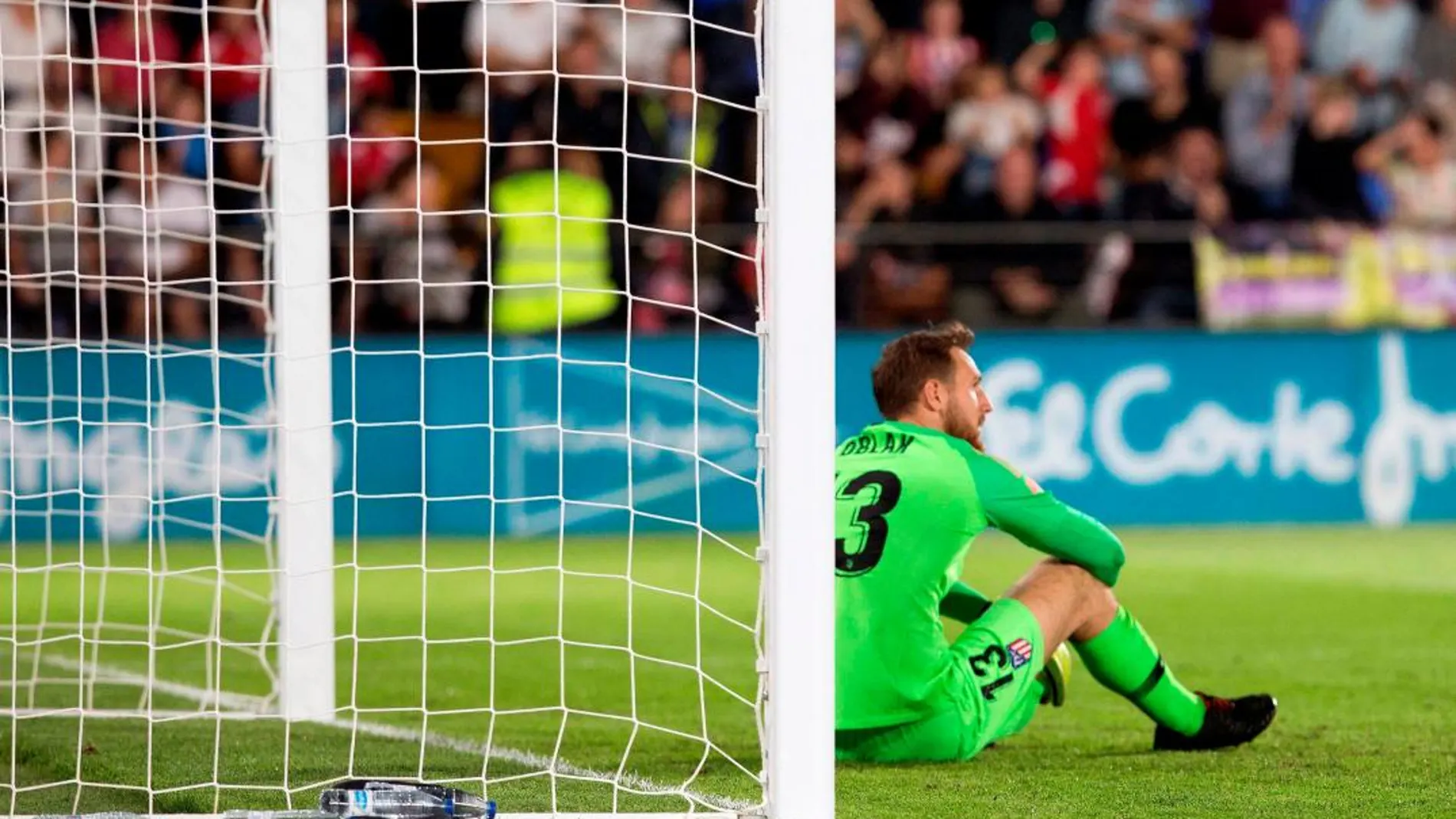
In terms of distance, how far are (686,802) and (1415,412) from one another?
9663 mm

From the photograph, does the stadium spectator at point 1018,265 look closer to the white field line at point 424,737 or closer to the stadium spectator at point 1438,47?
the stadium spectator at point 1438,47

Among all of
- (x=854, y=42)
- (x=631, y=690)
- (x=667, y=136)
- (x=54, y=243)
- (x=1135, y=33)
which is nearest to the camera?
(x=631, y=690)

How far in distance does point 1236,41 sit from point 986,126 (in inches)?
83.4

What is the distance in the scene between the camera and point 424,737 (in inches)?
222

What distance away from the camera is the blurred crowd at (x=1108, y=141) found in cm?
1395

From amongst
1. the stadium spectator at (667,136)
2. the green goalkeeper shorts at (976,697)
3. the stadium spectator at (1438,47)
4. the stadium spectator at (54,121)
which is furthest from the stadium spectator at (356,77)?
the green goalkeeper shorts at (976,697)

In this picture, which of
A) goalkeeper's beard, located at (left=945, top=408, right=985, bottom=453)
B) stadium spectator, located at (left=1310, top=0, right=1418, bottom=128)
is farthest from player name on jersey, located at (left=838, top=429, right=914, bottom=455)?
stadium spectator, located at (left=1310, top=0, right=1418, bottom=128)

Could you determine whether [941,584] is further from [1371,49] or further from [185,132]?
[1371,49]

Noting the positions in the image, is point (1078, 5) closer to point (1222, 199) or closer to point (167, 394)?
point (1222, 199)

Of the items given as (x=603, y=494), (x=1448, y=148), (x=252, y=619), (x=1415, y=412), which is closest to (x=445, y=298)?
(x=603, y=494)

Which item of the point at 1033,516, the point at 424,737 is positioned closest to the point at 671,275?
the point at 424,737

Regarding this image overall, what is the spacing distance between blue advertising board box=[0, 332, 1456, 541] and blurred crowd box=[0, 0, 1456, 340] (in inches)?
17.6

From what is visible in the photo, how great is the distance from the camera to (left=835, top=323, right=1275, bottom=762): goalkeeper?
5.21 meters

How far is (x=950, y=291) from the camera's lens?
13.9 meters
